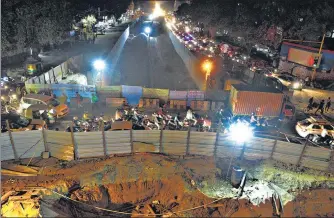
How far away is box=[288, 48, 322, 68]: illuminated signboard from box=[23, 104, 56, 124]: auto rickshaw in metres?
29.8

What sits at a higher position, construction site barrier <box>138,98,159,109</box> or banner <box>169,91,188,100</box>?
banner <box>169,91,188,100</box>

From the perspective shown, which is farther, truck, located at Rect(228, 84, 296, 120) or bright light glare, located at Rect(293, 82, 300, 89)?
bright light glare, located at Rect(293, 82, 300, 89)

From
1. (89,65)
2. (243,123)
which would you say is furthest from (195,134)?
(89,65)

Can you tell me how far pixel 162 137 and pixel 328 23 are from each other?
38616 mm

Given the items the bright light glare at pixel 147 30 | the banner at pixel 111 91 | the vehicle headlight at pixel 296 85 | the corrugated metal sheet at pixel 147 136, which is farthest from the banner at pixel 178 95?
the bright light glare at pixel 147 30

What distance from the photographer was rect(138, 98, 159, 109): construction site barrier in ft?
76.0

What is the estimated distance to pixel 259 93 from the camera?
21.3 meters

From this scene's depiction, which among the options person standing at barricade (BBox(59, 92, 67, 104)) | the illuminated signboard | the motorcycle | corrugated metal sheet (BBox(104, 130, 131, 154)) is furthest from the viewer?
the illuminated signboard

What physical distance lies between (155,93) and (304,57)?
77.7ft

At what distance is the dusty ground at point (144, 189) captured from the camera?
12117mm

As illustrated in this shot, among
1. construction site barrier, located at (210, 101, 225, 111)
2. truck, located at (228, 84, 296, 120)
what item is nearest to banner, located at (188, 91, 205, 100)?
construction site barrier, located at (210, 101, 225, 111)

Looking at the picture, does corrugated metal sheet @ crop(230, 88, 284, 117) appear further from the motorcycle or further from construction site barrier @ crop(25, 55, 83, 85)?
construction site barrier @ crop(25, 55, 83, 85)

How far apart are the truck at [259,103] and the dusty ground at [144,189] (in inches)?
311

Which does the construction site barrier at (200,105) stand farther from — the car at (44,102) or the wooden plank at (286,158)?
the car at (44,102)
